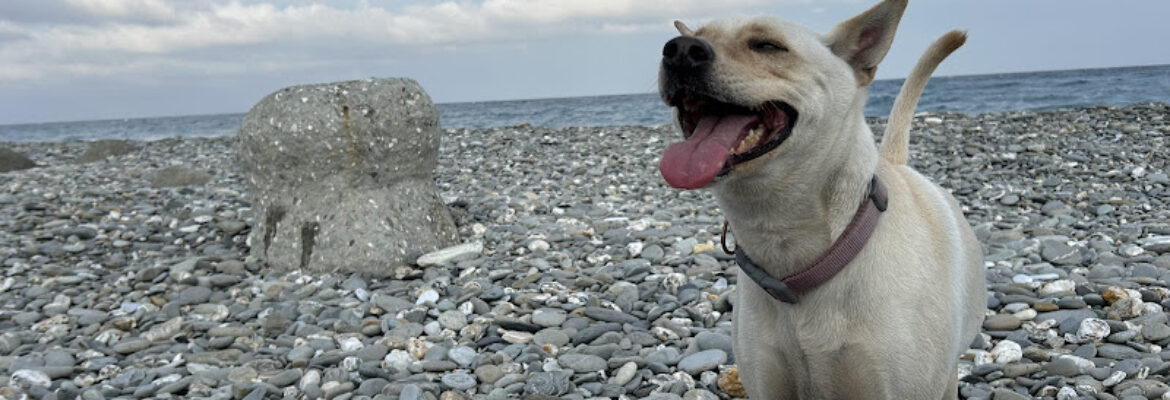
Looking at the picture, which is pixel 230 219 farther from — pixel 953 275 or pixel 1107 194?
pixel 1107 194

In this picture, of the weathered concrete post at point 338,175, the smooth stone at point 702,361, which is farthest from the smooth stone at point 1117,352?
the weathered concrete post at point 338,175

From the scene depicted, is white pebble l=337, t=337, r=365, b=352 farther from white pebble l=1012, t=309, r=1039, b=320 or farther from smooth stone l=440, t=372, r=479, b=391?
white pebble l=1012, t=309, r=1039, b=320

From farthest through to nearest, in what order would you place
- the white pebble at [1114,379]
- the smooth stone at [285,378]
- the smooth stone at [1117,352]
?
the smooth stone at [285,378], the smooth stone at [1117,352], the white pebble at [1114,379]

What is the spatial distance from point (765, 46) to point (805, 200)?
47 centimetres

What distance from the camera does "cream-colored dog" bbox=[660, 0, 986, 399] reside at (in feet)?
7.69

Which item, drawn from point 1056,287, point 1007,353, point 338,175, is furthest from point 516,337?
point 1056,287

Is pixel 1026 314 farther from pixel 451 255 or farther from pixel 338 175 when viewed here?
pixel 338 175

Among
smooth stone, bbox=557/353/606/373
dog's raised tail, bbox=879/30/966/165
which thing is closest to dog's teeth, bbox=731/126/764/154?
dog's raised tail, bbox=879/30/966/165

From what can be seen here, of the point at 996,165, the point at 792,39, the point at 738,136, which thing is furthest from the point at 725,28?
the point at 996,165

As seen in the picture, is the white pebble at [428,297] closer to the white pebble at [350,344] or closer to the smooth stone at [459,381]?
the white pebble at [350,344]

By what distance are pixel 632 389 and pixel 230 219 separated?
583cm

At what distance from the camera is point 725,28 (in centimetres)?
259

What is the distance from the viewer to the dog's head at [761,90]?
2309 millimetres

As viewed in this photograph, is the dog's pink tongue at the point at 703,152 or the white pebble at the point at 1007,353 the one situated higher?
the dog's pink tongue at the point at 703,152
